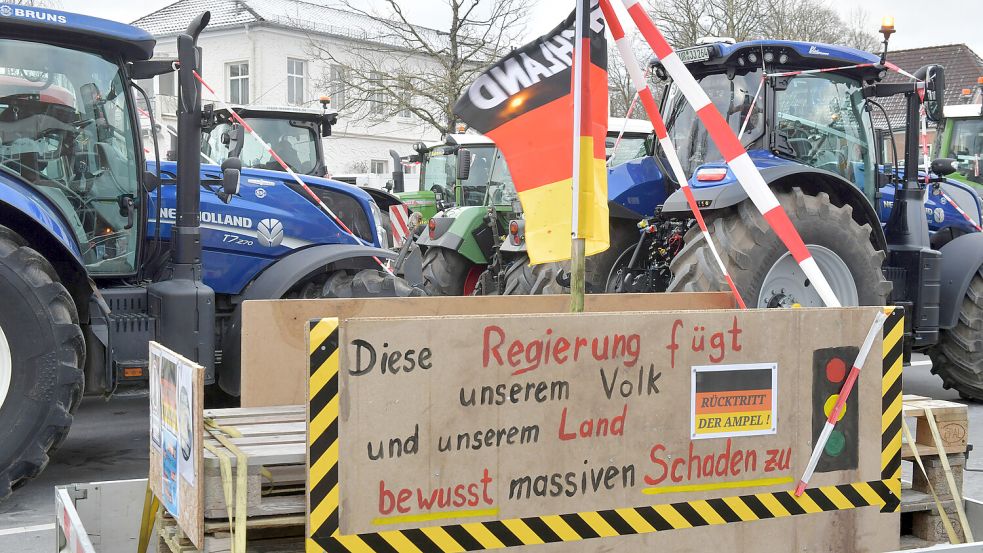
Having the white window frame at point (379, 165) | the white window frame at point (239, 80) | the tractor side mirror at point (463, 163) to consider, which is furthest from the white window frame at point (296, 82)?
the tractor side mirror at point (463, 163)

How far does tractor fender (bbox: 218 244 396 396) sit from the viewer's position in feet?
23.6

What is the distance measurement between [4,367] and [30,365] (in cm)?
16

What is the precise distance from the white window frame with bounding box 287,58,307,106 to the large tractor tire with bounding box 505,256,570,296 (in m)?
30.9

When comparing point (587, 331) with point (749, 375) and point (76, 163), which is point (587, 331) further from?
point (76, 163)

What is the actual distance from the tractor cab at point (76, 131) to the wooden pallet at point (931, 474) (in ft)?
14.5

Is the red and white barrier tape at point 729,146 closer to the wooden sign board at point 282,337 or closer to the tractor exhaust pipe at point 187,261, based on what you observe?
the wooden sign board at point 282,337

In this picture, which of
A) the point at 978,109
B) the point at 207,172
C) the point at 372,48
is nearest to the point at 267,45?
the point at 372,48

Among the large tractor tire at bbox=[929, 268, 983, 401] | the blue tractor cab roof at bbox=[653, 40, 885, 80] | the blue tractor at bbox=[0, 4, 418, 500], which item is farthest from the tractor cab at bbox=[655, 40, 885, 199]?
the blue tractor at bbox=[0, 4, 418, 500]

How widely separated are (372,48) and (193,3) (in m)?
8.98

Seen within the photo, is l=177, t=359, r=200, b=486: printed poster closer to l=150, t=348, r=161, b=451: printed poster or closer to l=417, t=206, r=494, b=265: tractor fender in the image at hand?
l=150, t=348, r=161, b=451: printed poster

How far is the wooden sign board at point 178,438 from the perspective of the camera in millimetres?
3062

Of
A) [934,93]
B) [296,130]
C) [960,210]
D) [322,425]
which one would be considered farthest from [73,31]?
[296,130]

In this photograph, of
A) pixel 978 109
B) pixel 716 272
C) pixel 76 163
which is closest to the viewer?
pixel 76 163

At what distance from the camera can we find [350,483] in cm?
295
